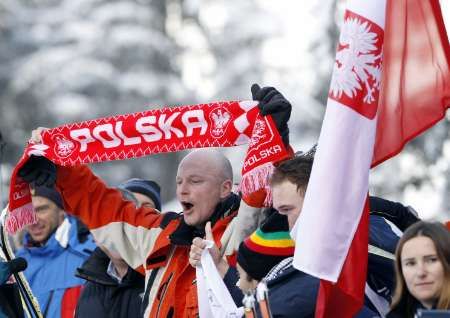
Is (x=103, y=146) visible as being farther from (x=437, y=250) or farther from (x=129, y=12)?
(x=129, y=12)

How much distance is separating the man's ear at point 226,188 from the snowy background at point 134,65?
19239mm

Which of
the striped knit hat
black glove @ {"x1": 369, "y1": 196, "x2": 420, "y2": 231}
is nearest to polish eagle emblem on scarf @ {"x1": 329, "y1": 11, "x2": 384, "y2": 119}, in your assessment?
the striped knit hat

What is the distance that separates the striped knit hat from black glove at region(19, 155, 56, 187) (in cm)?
177

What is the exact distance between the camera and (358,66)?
19.0 feet

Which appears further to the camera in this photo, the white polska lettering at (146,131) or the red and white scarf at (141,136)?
the white polska lettering at (146,131)

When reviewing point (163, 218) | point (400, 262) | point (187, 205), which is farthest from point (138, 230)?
point (400, 262)

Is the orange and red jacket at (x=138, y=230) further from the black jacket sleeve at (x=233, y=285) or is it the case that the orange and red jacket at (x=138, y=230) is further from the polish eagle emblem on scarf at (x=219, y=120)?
the black jacket sleeve at (x=233, y=285)

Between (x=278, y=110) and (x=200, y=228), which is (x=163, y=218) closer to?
(x=200, y=228)

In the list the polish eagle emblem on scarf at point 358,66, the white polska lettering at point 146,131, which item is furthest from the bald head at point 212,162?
the polish eagle emblem on scarf at point 358,66

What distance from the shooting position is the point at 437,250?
5.71 metres

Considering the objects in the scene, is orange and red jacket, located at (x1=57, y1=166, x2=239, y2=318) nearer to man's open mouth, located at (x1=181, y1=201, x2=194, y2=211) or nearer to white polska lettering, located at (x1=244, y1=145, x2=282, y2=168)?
man's open mouth, located at (x1=181, y1=201, x2=194, y2=211)

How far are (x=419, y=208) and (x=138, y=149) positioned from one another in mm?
16972

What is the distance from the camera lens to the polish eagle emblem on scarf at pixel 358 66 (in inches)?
228

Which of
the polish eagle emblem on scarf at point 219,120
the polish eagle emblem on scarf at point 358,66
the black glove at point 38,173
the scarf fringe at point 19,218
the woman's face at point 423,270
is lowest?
the woman's face at point 423,270
